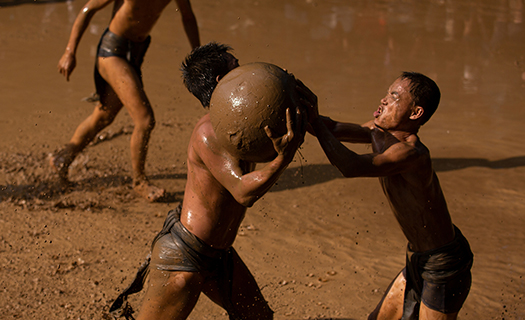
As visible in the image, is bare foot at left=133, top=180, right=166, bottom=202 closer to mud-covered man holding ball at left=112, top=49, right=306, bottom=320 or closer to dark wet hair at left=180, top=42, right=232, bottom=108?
mud-covered man holding ball at left=112, top=49, right=306, bottom=320

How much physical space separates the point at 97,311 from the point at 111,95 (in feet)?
7.53

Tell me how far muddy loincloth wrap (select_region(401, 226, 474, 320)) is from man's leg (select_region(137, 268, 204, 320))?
122 centimetres

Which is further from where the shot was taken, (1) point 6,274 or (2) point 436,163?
(2) point 436,163

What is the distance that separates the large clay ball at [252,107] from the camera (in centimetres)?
216

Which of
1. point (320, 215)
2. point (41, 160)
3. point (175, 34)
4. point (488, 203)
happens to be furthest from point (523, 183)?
point (175, 34)

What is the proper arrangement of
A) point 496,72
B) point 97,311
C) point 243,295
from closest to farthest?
point 243,295, point 97,311, point 496,72

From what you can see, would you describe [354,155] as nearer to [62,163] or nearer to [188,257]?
[188,257]

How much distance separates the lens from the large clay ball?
2.16m

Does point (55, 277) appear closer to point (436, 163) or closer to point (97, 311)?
point (97, 311)

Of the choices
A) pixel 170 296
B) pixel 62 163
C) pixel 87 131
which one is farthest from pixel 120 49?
pixel 170 296

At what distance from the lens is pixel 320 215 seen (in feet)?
16.1

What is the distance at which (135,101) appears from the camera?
4.72 meters

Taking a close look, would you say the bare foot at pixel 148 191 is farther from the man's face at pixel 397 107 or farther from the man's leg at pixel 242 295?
the man's face at pixel 397 107

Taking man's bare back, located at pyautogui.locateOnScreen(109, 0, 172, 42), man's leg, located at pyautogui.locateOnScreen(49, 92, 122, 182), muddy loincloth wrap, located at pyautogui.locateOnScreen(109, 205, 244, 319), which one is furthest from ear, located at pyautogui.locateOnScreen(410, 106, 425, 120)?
man's leg, located at pyautogui.locateOnScreen(49, 92, 122, 182)
